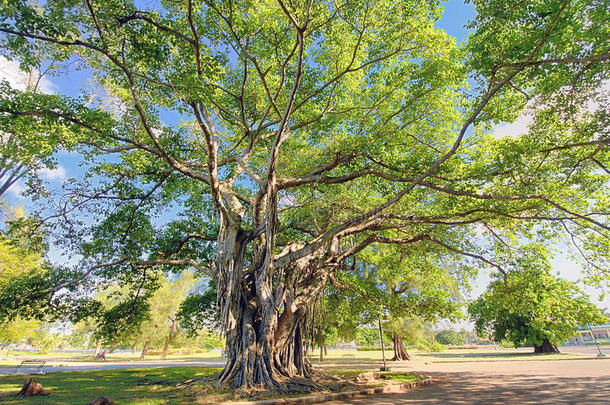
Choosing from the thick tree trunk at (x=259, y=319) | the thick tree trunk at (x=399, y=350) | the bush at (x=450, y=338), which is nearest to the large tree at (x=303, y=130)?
the thick tree trunk at (x=259, y=319)

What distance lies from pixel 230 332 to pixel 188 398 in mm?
1767

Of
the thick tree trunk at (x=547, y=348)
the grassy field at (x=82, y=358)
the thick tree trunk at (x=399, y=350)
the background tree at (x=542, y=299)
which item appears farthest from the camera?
the thick tree trunk at (x=547, y=348)

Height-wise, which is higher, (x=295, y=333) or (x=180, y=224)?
(x=180, y=224)

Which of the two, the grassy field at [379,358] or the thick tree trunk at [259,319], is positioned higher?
the thick tree trunk at [259,319]

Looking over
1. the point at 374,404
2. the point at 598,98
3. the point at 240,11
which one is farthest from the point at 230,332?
the point at 598,98

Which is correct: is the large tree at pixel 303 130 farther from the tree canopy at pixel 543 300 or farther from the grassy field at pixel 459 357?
the grassy field at pixel 459 357

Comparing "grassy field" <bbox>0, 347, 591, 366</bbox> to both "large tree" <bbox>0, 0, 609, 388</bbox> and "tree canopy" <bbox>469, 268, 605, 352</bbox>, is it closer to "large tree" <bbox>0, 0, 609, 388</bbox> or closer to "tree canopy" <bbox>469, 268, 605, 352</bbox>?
"tree canopy" <bbox>469, 268, 605, 352</bbox>

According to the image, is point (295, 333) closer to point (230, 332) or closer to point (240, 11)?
point (230, 332)

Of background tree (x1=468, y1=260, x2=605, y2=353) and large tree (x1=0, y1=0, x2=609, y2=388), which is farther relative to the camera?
background tree (x1=468, y1=260, x2=605, y2=353)

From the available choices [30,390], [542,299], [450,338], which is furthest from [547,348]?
[450,338]

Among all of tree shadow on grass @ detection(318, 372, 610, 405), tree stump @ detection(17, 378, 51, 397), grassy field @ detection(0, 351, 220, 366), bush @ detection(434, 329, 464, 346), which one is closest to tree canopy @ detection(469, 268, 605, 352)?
tree shadow on grass @ detection(318, 372, 610, 405)

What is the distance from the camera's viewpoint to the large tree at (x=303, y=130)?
239 inches

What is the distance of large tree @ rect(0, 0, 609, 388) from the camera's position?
6.06 metres

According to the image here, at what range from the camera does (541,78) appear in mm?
6891
